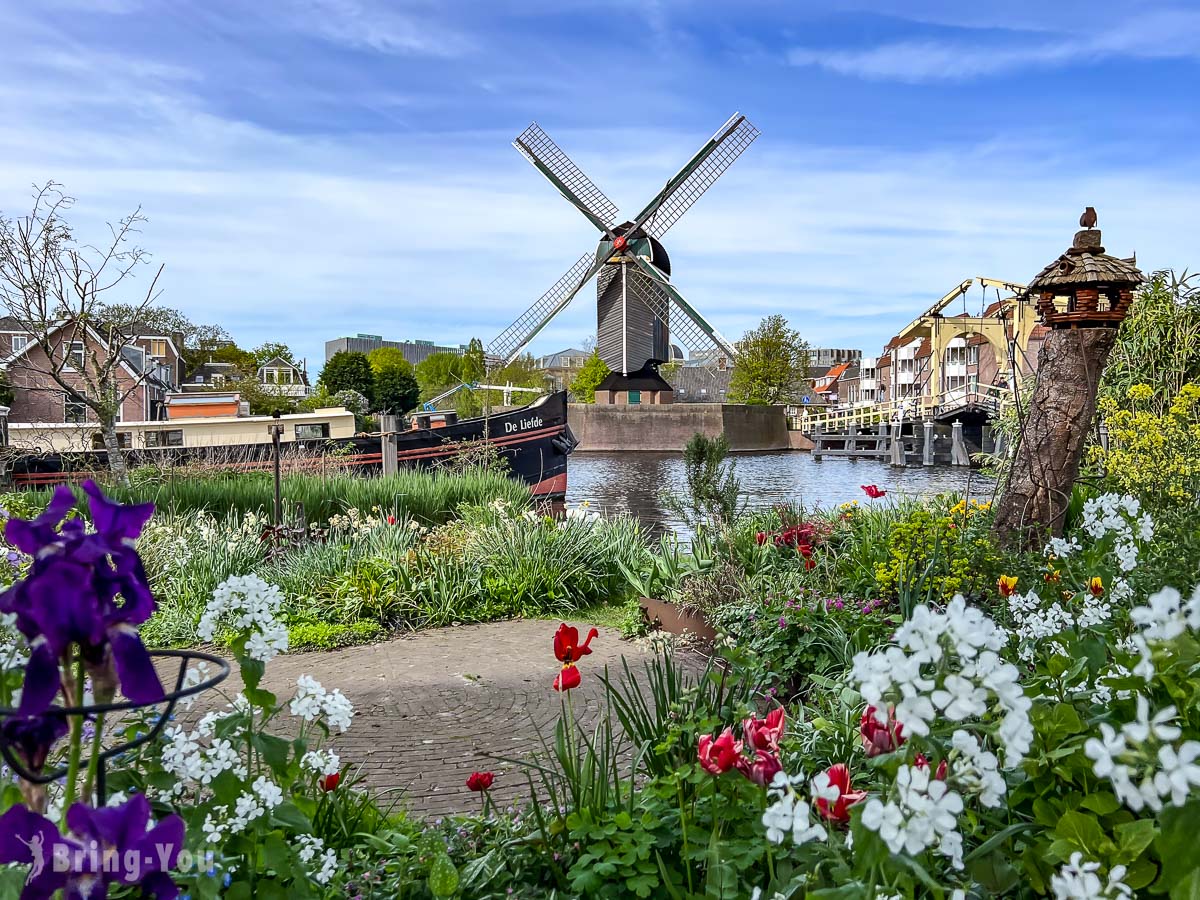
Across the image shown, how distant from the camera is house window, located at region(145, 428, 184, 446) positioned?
19969 mm

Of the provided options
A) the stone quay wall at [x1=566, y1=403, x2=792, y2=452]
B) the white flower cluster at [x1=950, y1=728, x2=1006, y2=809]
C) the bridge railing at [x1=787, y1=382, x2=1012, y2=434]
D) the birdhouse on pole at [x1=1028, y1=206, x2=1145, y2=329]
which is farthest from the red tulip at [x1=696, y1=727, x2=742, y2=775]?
the stone quay wall at [x1=566, y1=403, x2=792, y2=452]

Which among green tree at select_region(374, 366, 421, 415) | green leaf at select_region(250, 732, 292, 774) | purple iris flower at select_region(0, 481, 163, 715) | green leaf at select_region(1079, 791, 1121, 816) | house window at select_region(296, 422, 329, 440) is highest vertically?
green tree at select_region(374, 366, 421, 415)

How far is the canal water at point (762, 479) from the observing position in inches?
845

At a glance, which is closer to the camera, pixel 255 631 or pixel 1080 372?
pixel 255 631

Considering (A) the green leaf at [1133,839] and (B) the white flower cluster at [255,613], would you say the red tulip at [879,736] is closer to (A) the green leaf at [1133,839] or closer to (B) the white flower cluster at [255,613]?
(A) the green leaf at [1133,839]

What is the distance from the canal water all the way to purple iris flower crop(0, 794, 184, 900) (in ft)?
47.6

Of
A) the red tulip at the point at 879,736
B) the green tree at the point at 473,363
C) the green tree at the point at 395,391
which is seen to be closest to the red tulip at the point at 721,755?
the red tulip at the point at 879,736

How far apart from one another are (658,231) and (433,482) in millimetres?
29906

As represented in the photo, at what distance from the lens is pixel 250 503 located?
394 inches

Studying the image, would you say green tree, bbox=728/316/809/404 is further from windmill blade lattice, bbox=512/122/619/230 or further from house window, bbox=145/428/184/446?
house window, bbox=145/428/184/446

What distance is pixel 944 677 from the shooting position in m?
0.99

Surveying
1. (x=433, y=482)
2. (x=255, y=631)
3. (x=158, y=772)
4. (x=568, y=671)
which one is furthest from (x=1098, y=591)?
(x=433, y=482)

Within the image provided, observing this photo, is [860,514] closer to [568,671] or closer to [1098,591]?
[1098,591]

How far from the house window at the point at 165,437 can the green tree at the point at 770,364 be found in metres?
34.6
